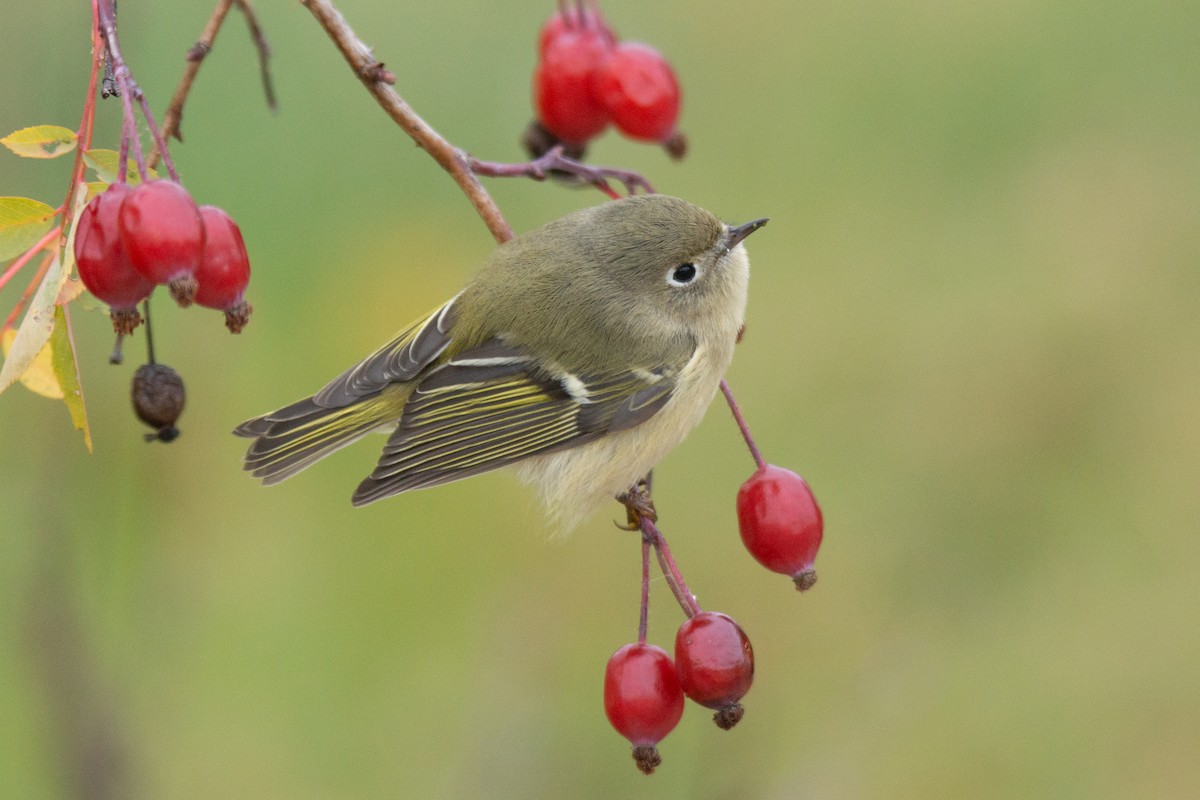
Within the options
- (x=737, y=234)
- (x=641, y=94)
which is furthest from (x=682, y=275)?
(x=641, y=94)

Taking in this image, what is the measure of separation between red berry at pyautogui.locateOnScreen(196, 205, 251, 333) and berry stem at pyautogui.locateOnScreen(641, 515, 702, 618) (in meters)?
0.80

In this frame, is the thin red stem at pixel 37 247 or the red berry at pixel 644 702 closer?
the thin red stem at pixel 37 247

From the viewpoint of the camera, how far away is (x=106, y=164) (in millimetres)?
1734

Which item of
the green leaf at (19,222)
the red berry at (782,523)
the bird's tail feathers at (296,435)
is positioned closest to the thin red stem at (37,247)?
the green leaf at (19,222)

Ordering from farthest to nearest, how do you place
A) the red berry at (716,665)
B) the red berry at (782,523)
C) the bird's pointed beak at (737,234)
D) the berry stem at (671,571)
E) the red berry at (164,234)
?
1. the bird's pointed beak at (737,234)
2. the red berry at (782,523)
3. the berry stem at (671,571)
4. the red berry at (716,665)
5. the red berry at (164,234)

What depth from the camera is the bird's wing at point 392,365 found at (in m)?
2.88

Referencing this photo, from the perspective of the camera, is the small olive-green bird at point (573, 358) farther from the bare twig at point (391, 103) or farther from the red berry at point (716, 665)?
the red berry at point (716, 665)

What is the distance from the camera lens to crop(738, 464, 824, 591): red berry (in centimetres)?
226

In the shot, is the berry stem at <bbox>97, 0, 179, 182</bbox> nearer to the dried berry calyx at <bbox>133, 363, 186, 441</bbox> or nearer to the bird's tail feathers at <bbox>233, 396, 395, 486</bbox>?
the dried berry calyx at <bbox>133, 363, 186, 441</bbox>

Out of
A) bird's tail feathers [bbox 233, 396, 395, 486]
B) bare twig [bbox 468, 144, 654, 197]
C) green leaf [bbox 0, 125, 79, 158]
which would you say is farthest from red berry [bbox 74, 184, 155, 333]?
bird's tail feathers [bbox 233, 396, 395, 486]

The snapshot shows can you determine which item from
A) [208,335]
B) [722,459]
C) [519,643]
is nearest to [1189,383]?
[722,459]

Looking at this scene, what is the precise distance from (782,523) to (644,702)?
1.29 feet

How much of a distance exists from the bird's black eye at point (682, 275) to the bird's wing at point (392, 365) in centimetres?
52

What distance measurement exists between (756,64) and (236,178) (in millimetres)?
1908
